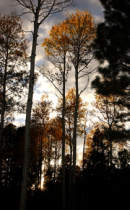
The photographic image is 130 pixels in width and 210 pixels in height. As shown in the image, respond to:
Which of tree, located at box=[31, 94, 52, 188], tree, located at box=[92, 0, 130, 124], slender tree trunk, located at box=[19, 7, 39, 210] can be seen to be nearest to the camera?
slender tree trunk, located at box=[19, 7, 39, 210]

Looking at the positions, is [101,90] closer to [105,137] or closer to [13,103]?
[105,137]

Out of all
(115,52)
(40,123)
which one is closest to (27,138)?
(115,52)

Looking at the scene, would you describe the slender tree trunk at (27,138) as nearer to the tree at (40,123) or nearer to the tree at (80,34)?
the tree at (80,34)

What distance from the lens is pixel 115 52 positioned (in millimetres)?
6863

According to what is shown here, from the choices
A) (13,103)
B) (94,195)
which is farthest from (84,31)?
(94,195)

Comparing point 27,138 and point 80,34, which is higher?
point 80,34

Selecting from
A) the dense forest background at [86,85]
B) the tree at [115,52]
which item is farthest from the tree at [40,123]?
the tree at [115,52]

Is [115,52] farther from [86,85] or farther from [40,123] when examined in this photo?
[40,123]

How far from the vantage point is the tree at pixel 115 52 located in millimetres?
6609

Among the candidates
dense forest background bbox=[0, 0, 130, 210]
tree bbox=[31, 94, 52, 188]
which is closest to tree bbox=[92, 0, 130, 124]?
dense forest background bbox=[0, 0, 130, 210]

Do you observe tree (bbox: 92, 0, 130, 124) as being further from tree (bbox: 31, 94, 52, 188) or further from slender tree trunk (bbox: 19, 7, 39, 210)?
tree (bbox: 31, 94, 52, 188)

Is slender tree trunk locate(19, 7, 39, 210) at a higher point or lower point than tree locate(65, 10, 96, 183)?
lower

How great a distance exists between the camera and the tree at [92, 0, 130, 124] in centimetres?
661

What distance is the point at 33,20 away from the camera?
6406 millimetres
